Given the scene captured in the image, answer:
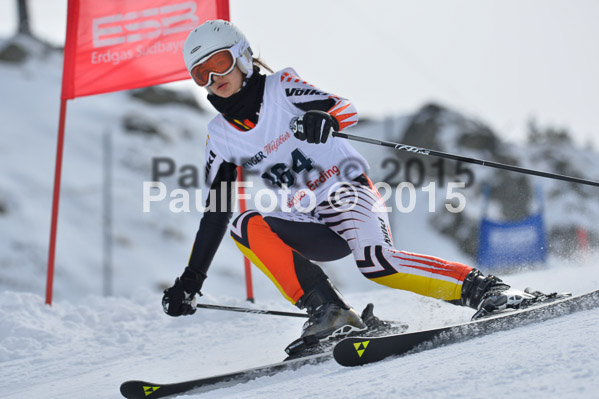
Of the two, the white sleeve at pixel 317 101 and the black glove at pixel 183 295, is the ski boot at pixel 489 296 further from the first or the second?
the black glove at pixel 183 295

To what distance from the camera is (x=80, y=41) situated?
4426 mm

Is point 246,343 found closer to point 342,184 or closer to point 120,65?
point 342,184

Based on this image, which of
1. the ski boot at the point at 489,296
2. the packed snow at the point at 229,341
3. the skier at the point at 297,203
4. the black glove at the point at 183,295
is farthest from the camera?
the black glove at the point at 183,295

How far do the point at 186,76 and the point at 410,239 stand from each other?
7.42m

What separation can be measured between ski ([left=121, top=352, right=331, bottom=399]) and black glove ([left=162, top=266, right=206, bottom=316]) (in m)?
0.60

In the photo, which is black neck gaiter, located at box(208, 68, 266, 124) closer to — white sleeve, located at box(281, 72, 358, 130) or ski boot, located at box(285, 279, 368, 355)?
white sleeve, located at box(281, 72, 358, 130)

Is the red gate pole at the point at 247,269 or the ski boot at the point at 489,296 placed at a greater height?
the red gate pole at the point at 247,269

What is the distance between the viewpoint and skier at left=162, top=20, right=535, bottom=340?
227 cm

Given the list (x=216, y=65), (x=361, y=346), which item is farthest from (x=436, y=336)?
(x=216, y=65)

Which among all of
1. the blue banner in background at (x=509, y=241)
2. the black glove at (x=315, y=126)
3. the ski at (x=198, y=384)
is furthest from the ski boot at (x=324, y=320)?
the blue banner in background at (x=509, y=241)

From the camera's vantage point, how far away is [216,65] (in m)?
2.52

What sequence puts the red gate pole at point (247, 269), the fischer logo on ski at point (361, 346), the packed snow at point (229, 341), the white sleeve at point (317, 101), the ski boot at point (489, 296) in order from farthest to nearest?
the red gate pole at point (247, 269)
the white sleeve at point (317, 101)
the ski boot at point (489, 296)
the fischer logo on ski at point (361, 346)
the packed snow at point (229, 341)

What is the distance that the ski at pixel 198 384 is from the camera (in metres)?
1.97

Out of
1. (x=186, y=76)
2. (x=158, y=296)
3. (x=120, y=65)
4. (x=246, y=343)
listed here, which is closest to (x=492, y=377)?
(x=246, y=343)
